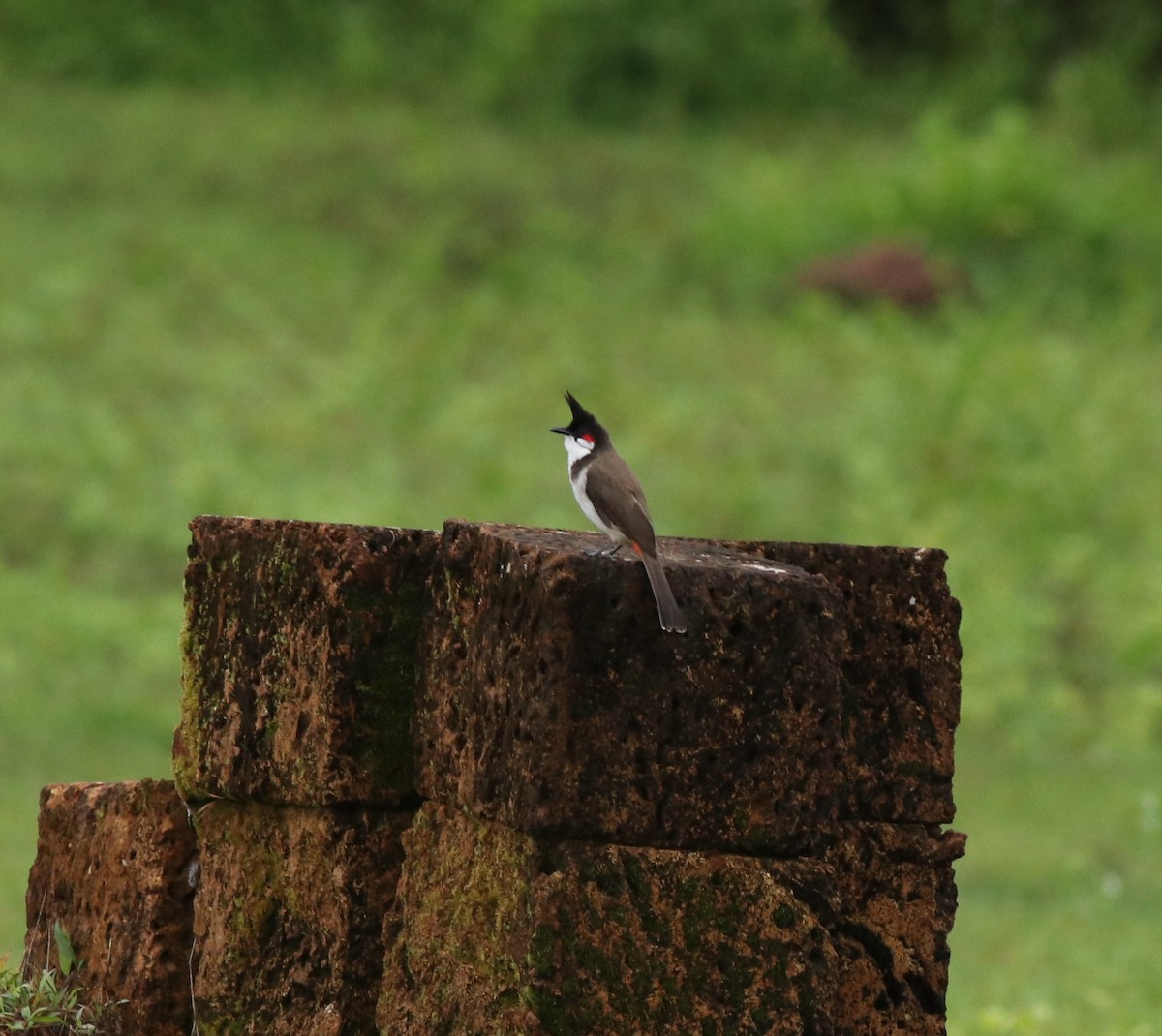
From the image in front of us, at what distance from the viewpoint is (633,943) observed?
3.61 meters

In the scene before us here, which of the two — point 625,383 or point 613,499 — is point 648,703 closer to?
point 613,499

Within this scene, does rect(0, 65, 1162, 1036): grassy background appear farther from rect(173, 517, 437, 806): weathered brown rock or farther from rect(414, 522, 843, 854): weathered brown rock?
rect(414, 522, 843, 854): weathered brown rock

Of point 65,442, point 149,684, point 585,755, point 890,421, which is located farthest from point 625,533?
point 890,421

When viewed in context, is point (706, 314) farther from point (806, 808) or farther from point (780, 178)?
point (806, 808)

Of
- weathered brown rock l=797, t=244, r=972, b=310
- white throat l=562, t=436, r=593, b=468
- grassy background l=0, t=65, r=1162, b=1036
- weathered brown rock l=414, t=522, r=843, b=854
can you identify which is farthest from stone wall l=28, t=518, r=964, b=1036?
weathered brown rock l=797, t=244, r=972, b=310

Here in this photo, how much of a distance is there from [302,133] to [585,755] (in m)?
21.8

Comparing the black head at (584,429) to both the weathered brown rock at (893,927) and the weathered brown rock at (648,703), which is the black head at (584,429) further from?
the weathered brown rock at (893,927)

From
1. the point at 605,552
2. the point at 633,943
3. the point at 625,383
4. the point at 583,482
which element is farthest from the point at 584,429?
the point at 625,383

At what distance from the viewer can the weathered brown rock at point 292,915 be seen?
13.4 ft

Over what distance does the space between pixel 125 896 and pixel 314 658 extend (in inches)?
37.0

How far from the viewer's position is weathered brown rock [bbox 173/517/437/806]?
409cm

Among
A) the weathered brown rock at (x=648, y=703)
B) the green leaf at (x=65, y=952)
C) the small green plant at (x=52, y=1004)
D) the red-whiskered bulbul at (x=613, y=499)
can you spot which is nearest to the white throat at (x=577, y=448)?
the red-whiskered bulbul at (x=613, y=499)

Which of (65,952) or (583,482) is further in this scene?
(65,952)

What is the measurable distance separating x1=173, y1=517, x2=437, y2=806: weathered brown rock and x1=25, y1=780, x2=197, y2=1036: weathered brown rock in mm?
353
